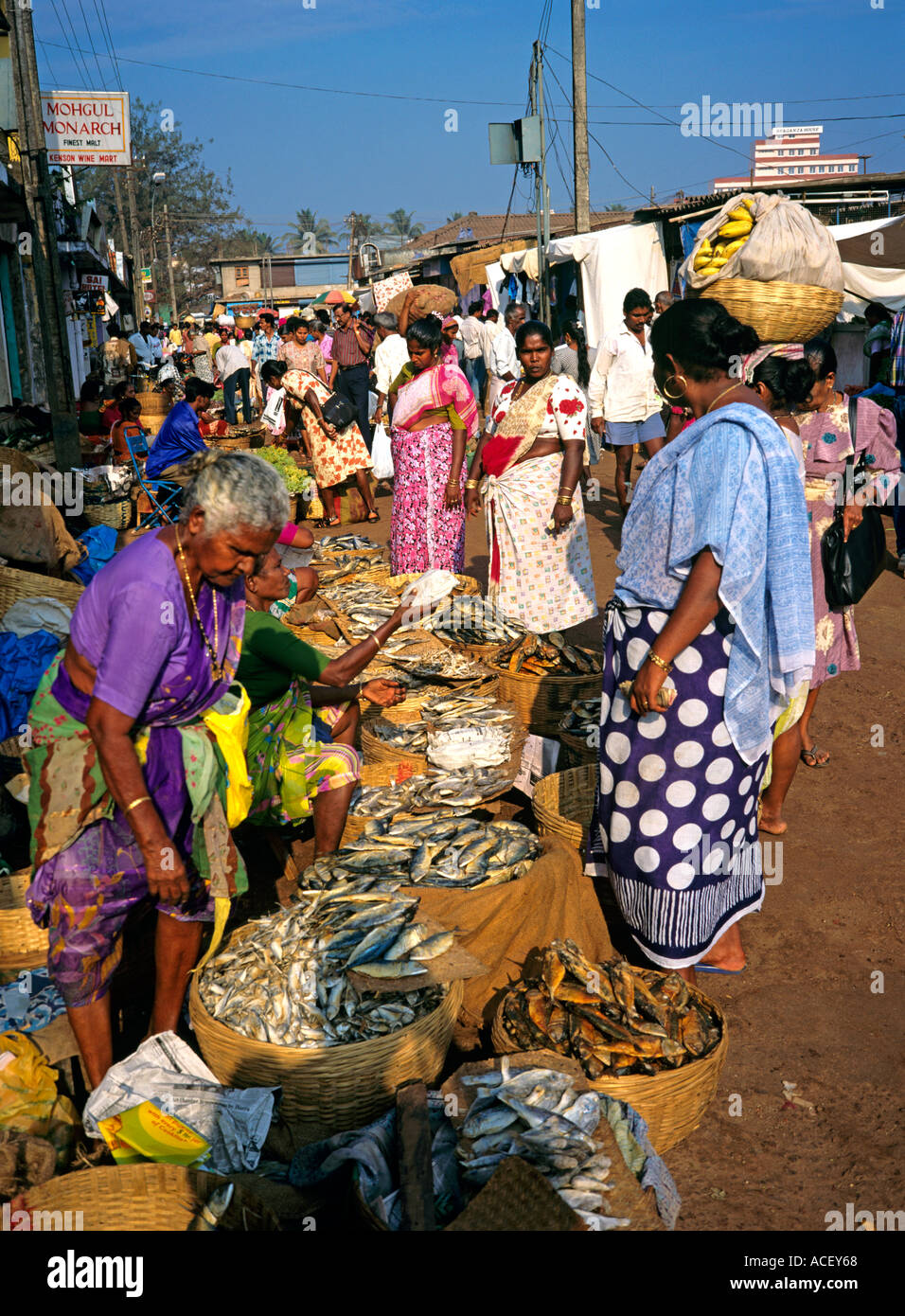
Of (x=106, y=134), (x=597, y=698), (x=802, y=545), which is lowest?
(x=597, y=698)

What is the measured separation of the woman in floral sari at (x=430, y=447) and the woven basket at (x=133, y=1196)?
4788 millimetres

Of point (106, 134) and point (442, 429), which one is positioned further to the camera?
point (106, 134)

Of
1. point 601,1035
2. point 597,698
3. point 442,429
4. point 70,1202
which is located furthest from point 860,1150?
point 442,429

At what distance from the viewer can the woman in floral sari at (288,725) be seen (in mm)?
3727

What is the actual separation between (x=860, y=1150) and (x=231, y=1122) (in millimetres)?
1719

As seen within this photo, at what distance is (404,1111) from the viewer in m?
2.51

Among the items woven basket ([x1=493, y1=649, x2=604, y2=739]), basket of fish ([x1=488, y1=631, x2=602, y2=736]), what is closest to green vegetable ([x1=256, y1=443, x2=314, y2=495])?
basket of fish ([x1=488, y1=631, x2=602, y2=736])

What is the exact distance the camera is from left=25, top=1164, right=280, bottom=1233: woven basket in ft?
7.77

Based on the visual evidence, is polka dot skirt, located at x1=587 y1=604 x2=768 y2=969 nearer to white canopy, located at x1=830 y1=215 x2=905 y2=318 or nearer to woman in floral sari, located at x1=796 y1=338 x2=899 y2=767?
woman in floral sari, located at x1=796 y1=338 x2=899 y2=767

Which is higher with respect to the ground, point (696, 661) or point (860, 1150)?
point (696, 661)

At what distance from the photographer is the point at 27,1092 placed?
2799 millimetres

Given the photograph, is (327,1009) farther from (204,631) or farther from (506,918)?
(204,631)

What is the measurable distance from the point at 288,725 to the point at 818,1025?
212 cm
